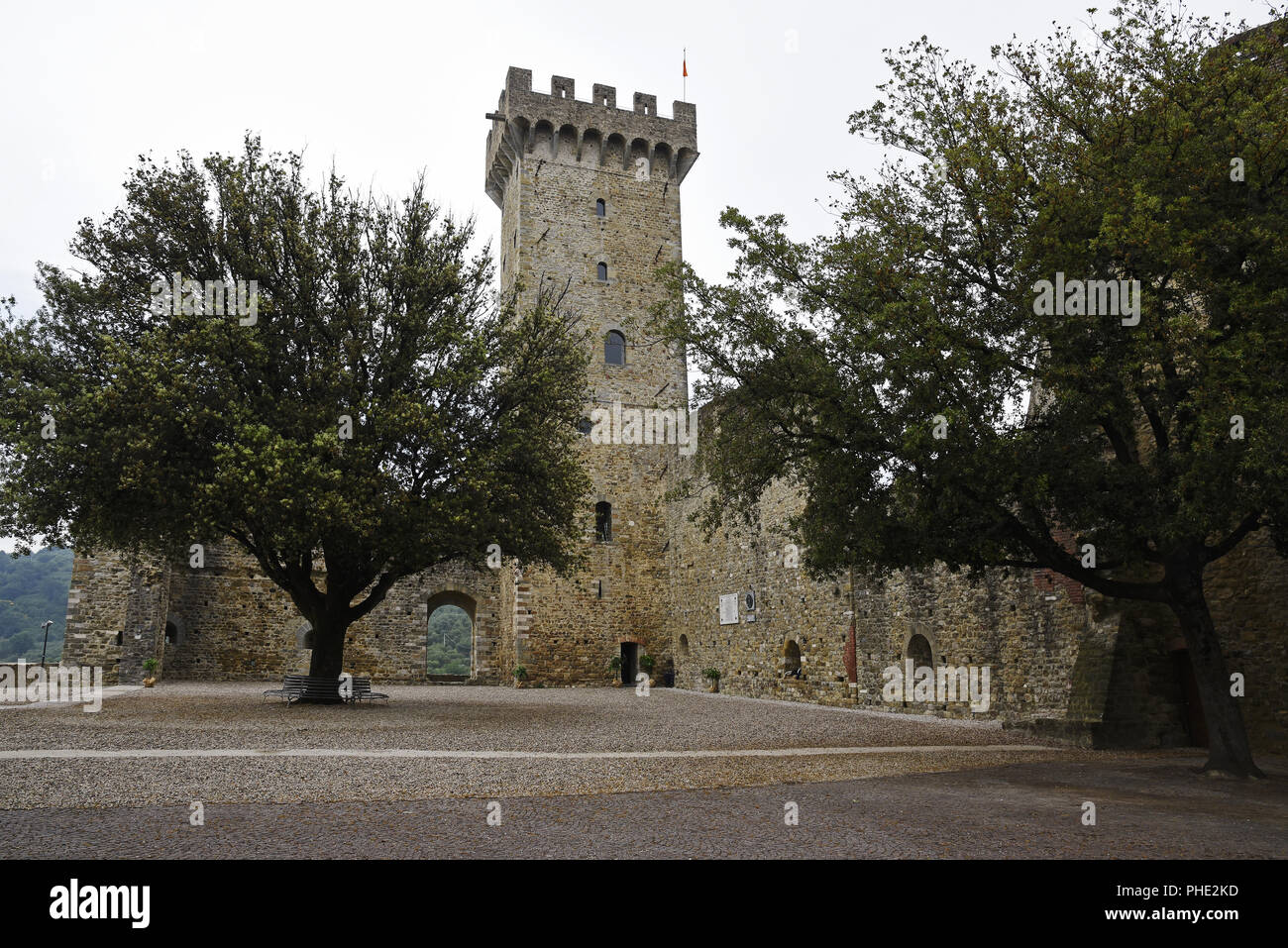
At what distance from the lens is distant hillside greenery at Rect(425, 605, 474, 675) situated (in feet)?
170

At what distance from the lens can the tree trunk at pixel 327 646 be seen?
16.7 metres

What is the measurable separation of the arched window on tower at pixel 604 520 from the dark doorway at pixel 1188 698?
18.5 metres

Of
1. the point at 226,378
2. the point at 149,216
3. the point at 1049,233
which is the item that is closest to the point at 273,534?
the point at 226,378

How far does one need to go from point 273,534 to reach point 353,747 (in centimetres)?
473

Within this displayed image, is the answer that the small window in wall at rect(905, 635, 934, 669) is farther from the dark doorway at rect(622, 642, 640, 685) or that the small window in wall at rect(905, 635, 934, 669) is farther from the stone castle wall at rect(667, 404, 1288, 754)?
the dark doorway at rect(622, 642, 640, 685)

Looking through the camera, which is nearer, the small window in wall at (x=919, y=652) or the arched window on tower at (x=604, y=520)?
the small window in wall at (x=919, y=652)

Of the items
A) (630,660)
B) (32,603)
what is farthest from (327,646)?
(32,603)

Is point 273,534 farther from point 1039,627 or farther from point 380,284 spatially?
point 1039,627

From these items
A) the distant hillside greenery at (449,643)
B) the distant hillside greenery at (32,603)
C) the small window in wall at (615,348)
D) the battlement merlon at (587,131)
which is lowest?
the distant hillside greenery at (449,643)

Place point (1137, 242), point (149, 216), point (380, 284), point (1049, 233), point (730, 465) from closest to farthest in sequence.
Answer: point (1137, 242), point (1049, 233), point (730, 465), point (149, 216), point (380, 284)

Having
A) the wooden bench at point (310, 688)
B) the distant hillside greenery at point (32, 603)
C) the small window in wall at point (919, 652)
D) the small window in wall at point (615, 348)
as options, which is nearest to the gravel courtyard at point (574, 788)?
the wooden bench at point (310, 688)

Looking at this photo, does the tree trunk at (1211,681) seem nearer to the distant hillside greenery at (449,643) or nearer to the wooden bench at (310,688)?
the wooden bench at (310,688)

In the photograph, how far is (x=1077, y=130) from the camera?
1005cm

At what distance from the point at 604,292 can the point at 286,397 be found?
650 inches
